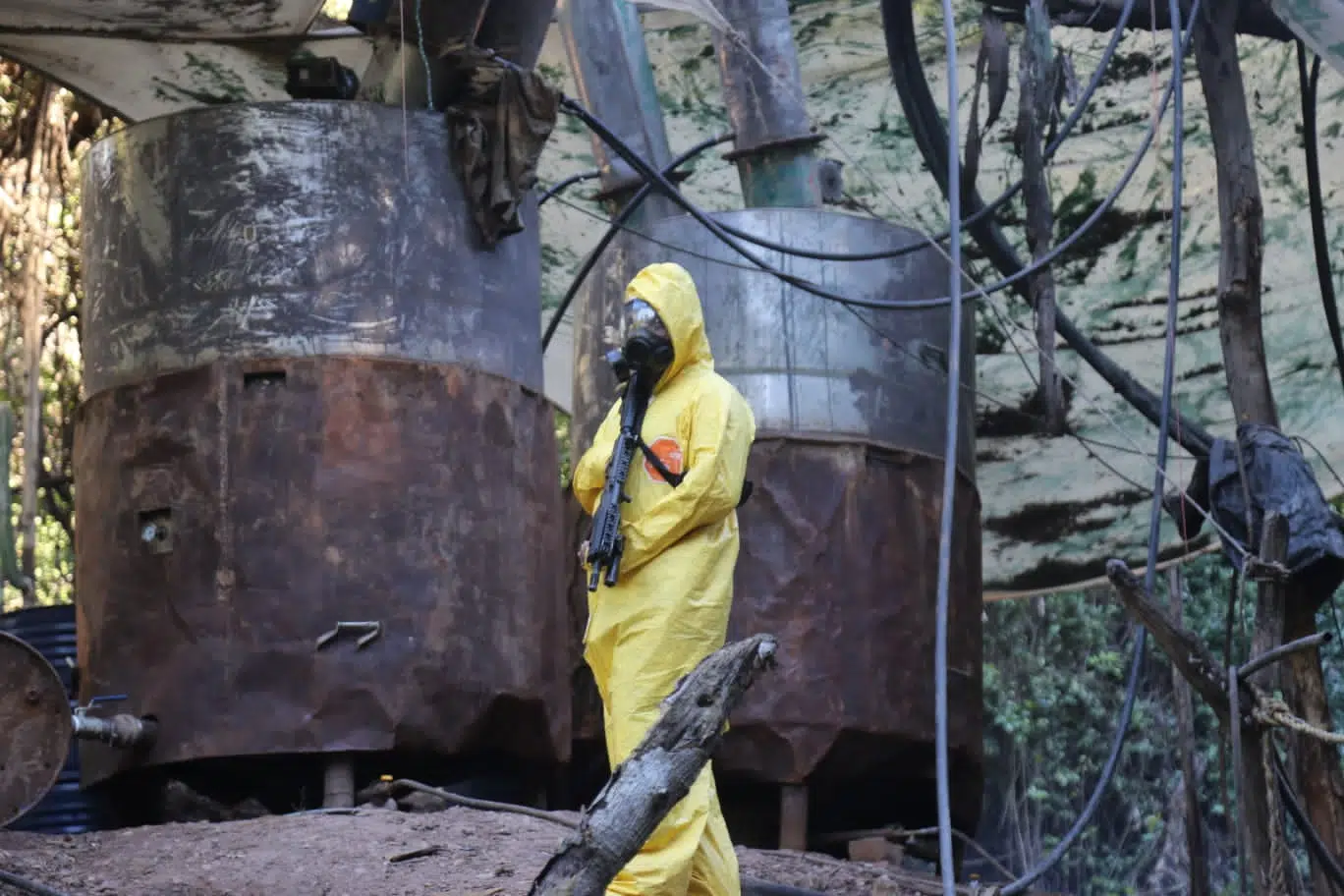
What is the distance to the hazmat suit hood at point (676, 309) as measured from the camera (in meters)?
6.56

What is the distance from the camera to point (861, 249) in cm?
982

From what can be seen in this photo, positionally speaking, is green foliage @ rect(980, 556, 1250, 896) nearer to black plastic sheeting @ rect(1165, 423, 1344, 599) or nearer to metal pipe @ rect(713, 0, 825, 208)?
metal pipe @ rect(713, 0, 825, 208)

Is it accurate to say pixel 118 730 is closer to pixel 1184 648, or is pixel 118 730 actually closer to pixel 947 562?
pixel 947 562

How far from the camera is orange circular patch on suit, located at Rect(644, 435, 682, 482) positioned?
646 cm

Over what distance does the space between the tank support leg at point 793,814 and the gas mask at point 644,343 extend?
3.07 meters

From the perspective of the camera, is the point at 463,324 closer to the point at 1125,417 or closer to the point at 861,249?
the point at 861,249

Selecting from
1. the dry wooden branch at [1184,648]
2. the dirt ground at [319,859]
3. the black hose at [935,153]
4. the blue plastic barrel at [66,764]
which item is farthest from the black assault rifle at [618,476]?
the black hose at [935,153]

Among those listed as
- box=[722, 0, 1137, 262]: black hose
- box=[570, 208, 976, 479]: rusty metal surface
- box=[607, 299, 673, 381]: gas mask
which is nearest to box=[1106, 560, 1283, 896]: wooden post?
box=[607, 299, 673, 381]: gas mask

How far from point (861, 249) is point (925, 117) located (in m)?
1.22

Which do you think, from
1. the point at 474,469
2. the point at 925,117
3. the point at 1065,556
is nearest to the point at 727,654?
the point at 474,469

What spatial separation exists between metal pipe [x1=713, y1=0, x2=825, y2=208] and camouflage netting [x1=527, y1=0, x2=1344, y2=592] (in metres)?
2.72

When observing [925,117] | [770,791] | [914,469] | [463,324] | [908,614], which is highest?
[925,117]

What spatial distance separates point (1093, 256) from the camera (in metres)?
13.5

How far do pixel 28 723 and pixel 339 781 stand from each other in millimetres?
1195
